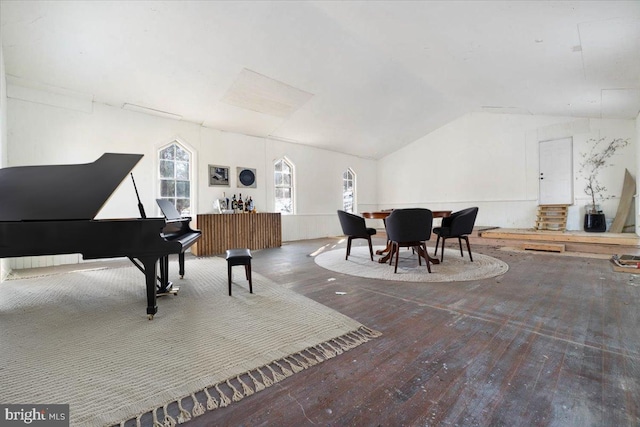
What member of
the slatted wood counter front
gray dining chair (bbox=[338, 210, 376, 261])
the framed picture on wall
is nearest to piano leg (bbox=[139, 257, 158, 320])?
gray dining chair (bbox=[338, 210, 376, 261])

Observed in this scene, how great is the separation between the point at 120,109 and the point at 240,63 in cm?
260

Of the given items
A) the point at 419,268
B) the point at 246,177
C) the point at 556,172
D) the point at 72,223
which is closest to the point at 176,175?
the point at 246,177

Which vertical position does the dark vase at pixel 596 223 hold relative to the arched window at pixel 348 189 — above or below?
below

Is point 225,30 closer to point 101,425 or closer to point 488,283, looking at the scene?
point 101,425

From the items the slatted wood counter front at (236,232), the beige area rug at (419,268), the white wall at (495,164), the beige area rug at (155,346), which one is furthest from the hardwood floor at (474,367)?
the white wall at (495,164)

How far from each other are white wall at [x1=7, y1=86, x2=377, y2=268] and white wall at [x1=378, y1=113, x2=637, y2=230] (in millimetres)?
3302

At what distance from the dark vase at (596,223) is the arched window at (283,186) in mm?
6872

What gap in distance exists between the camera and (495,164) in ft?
22.9

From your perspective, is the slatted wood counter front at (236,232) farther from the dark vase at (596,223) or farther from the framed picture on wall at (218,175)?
the dark vase at (596,223)

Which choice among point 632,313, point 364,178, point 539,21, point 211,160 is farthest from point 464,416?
point 364,178

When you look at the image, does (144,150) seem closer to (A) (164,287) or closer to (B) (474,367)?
(A) (164,287)

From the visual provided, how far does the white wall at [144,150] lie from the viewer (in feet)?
13.2

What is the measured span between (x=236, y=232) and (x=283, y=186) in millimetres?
2132

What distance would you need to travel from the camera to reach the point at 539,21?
2805mm
